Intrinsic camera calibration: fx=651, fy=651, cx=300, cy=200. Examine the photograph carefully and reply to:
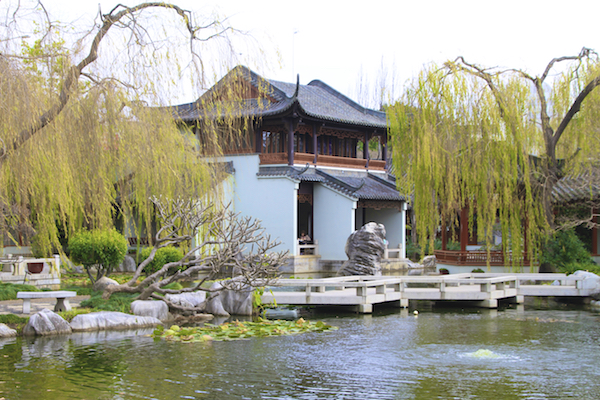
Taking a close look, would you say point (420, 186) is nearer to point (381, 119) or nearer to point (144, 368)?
point (144, 368)

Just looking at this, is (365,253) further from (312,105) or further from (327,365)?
(312,105)

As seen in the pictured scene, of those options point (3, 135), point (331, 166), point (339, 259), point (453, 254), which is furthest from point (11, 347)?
point (331, 166)

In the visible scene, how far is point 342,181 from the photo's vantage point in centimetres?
2352

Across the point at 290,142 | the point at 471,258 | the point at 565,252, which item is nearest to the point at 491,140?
the point at 565,252

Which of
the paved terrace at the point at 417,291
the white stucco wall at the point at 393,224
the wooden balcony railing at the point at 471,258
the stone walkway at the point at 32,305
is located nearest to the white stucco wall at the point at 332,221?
the white stucco wall at the point at 393,224

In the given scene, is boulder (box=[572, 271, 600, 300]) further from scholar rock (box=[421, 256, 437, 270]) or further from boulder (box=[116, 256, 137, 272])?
boulder (box=[116, 256, 137, 272])

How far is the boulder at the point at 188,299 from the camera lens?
11.8 meters

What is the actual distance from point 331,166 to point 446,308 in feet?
41.3

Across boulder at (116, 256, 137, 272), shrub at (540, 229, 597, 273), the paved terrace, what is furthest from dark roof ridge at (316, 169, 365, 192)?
the paved terrace

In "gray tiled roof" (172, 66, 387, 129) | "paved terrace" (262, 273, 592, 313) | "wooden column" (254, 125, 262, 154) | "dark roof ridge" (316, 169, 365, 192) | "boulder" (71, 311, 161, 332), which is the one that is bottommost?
"boulder" (71, 311, 161, 332)

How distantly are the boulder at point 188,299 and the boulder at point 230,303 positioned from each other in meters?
0.25

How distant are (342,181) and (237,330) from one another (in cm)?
1397

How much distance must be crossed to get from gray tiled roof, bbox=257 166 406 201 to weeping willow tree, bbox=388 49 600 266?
801cm

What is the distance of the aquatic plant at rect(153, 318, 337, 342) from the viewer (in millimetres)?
9469
